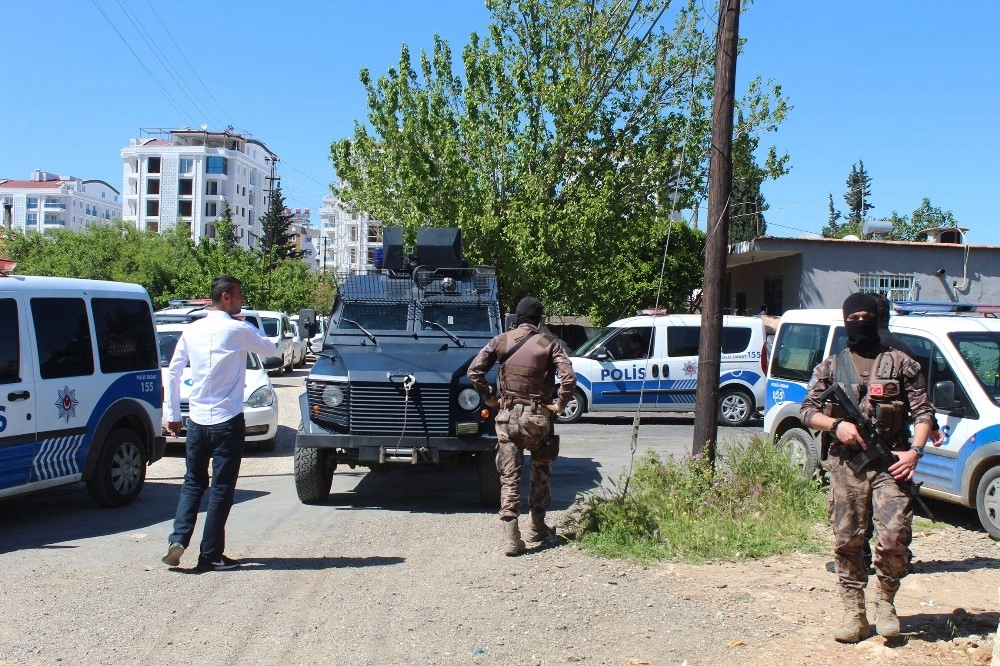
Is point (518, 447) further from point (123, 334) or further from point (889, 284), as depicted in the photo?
point (889, 284)

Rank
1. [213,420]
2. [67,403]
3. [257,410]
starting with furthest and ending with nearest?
[257,410], [67,403], [213,420]

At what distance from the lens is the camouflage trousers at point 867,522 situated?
4.74m

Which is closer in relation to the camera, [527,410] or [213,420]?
[213,420]

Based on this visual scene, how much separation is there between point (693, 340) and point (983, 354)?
8857mm

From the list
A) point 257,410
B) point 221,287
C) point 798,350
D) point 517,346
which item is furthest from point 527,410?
point 257,410

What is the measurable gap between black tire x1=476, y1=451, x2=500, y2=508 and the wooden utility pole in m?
1.85

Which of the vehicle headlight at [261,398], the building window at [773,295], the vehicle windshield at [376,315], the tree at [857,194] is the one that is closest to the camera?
the vehicle windshield at [376,315]

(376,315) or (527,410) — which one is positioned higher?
(376,315)

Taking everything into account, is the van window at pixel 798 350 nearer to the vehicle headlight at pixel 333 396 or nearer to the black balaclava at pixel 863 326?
the black balaclava at pixel 863 326

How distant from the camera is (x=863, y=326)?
4891mm

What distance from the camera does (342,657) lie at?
185 inches

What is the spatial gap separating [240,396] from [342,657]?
7.46 feet

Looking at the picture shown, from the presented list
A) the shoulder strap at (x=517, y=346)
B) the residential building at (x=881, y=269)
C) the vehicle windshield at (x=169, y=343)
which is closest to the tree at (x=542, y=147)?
the residential building at (x=881, y=269)

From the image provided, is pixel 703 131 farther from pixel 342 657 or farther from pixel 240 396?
pixel 342 657
